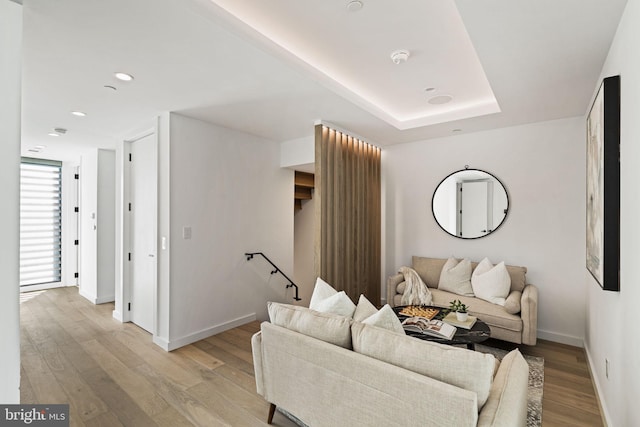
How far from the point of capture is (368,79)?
9.70 ft

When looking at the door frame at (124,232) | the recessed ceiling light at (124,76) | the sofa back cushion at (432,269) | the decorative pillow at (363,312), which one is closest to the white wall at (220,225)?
the recessed ceiling light at (124,76)

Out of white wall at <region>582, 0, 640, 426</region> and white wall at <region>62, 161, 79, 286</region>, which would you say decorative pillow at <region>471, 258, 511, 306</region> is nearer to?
white wall at <region>582, 0, 640, 426</region>

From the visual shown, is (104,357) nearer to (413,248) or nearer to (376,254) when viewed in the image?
(376,254)

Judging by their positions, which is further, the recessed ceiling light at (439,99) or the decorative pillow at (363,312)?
the recessed ceiling light at (439,99)

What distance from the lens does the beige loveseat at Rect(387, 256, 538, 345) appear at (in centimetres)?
306

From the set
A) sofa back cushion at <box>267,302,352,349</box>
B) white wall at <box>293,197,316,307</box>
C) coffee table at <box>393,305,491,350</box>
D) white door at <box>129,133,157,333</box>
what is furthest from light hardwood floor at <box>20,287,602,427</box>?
white wall at <box>293,197,316,307</box>

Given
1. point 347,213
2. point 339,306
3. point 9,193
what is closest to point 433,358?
point 339,306

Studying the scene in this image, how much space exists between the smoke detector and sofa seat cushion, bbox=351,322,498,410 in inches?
79.9

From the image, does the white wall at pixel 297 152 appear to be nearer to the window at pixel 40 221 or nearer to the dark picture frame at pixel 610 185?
the dark picture frame at pixel 610 185

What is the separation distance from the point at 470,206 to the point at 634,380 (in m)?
2.81

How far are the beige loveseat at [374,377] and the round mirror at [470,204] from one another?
257 centimetres

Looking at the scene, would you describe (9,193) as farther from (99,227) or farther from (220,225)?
(99,227)

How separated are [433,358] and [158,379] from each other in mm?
2417

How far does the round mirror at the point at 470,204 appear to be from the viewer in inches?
155
